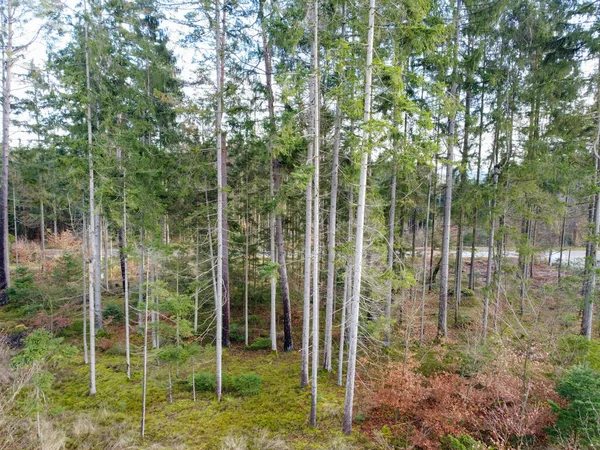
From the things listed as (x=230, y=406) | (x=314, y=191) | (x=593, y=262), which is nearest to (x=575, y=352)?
(x=593, y=262)

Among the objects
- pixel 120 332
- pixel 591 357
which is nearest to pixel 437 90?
pixel 591 357

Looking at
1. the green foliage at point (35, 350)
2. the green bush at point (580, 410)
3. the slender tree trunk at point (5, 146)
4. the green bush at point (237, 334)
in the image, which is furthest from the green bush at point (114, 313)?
the green bush at point (580, 410)

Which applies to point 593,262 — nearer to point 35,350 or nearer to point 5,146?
point 35,350

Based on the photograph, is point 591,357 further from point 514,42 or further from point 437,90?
point 514,42

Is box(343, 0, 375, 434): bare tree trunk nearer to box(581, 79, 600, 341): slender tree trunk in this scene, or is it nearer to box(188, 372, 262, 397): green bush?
box(188, 372, 262, 397): green bush

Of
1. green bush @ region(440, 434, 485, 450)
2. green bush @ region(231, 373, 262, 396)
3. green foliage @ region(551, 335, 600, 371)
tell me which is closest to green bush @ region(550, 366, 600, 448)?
green foliage @ region(551, 335, 600, 371)
